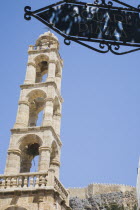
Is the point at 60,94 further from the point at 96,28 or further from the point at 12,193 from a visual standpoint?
the point at 96,28

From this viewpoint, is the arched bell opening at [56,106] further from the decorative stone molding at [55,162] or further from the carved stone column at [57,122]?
the decorative stone molding at [55,162]

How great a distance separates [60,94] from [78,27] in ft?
65.7

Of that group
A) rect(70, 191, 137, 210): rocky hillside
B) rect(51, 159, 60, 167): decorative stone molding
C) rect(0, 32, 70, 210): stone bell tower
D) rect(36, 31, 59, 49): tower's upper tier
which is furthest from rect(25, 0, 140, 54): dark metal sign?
rect(70, 191, 137, 210): rocky hillside

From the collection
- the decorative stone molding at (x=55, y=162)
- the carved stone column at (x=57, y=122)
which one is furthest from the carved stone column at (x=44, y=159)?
the carved stone column at (x=57, y=122)

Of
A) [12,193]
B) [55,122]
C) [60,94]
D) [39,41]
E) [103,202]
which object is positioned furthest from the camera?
[103,202]

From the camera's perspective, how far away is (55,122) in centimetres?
2283

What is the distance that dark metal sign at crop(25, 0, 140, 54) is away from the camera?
185 inches

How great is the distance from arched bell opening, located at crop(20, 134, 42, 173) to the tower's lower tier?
3111 millimetres

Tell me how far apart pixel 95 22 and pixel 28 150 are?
17181 mm

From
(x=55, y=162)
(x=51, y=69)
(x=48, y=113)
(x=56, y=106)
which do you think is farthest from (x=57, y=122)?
(x=51, y=69)

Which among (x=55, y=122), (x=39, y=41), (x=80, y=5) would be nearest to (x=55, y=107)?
(x=55, y=122)

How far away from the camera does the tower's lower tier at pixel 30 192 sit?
16.1m

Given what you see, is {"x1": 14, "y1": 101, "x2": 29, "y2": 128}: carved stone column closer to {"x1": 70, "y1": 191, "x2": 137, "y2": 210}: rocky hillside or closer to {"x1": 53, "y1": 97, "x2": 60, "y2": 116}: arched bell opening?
{"x1": 53, "y1": 97, "x2": 60, "y2": 116}: arched bell opening

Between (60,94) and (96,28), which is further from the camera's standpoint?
(60,94)
